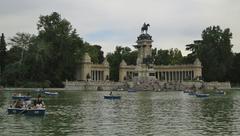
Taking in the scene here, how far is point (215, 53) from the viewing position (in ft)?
432

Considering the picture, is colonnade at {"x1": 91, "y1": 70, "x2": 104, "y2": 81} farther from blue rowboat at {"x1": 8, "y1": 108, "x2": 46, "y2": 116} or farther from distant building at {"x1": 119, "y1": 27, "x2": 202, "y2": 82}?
blue rowboat at {"x1": 8, "y1": 108, "x2": 46, "y2": 116}

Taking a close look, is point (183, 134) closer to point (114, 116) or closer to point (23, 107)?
point (114, 116)

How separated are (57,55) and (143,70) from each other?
22.2 m

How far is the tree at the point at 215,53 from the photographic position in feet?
431

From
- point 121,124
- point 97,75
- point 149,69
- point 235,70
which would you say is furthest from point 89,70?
point 121,124

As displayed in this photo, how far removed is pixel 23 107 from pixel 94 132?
42.9ft

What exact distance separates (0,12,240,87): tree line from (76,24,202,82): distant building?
3.79m

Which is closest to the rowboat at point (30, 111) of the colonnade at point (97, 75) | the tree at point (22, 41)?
the tree at point (22, 41)

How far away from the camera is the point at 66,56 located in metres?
117

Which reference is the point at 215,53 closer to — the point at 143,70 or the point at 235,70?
the point at 235,70

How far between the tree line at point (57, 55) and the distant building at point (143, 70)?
3790mm

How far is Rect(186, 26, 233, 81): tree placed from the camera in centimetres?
13125

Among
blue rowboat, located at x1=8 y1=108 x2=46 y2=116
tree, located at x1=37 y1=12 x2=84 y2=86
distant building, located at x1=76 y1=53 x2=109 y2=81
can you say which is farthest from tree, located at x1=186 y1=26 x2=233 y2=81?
blue rowboat, located at x1=8 y1=108 x2=46 y2=116

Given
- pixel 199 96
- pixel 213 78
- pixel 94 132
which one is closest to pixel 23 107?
pixel 94 132
